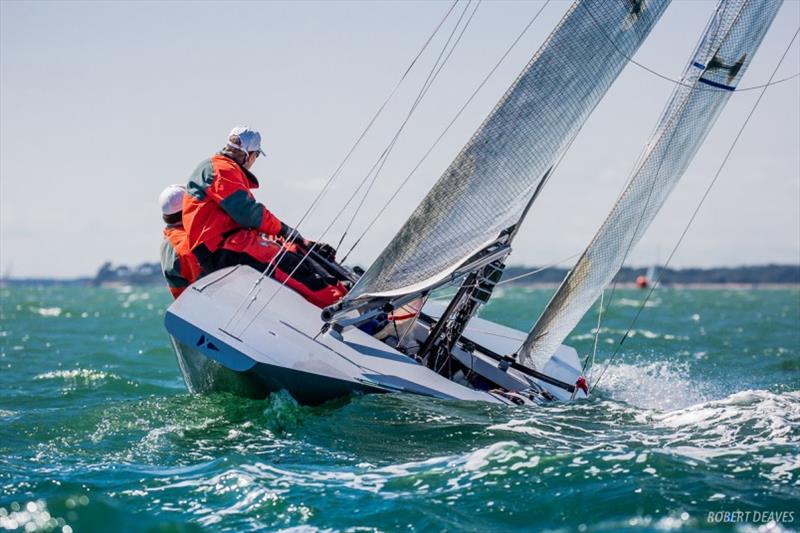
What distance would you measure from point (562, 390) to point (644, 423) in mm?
1691

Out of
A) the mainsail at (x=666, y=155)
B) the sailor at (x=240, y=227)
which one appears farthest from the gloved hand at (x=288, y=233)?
the mainsail at (x=666, y=155)

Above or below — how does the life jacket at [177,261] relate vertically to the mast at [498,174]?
below

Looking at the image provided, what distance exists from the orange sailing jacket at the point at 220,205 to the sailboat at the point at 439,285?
320 mm

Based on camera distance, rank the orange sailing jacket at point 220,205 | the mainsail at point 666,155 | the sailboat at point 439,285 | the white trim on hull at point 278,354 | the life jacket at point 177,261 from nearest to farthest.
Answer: the white trim on hull at point 278,354
the sailboat at point 439,285
the orange sailing jacket at point 220,205
the life jacket at point 177,261
the mainsail at point 666,155

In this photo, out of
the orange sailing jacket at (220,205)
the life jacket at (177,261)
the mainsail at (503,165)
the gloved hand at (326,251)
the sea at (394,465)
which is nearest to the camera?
the sea at (394,465)

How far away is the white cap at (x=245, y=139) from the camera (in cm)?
792

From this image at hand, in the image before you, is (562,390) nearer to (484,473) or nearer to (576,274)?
(576,274)

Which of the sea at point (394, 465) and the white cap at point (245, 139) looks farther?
the white cap at point (245, 139)

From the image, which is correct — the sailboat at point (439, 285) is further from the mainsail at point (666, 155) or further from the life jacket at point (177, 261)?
the mainsail at point (666, 155)

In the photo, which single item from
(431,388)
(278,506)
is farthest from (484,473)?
(431,388)

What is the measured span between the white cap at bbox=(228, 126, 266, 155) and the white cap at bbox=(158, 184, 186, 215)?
604mm

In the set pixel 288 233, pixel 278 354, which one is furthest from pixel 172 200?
pixel 278 354

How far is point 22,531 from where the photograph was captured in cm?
477

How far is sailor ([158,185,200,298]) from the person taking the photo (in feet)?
26.3
